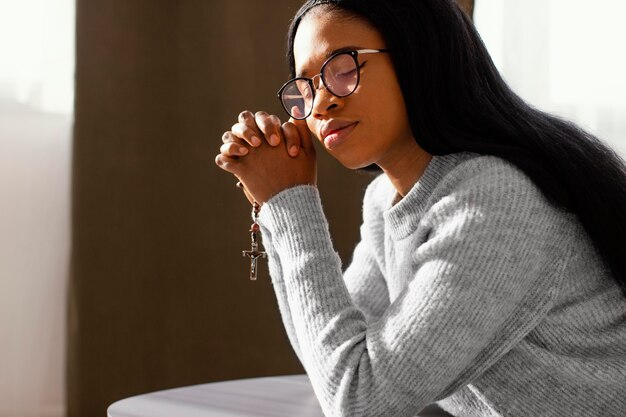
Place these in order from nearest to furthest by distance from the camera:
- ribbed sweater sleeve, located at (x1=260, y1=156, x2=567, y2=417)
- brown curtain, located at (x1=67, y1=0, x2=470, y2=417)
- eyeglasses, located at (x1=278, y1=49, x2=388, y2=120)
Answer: ribbed sweater sleeve, located at (x1=260, y1=156, x2=567, y2=417)
eyeglasses, located at (x1=278, y1=49, x2=388, y2=120)
brown curtain, located at (x1=67, y1=0, x2=470, y2=417)

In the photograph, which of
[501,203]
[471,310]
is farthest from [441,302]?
[501,203]

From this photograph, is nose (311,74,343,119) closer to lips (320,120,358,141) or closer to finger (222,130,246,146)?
lips (320,120,358,141)

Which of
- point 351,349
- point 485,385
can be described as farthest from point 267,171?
point 485,385

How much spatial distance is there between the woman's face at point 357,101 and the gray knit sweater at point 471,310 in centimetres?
7

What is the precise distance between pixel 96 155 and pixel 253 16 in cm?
71

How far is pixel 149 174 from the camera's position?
2910 mm

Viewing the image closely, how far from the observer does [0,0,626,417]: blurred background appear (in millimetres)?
2504

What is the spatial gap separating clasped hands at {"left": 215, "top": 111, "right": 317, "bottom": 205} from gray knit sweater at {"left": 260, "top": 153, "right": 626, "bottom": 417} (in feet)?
0.10

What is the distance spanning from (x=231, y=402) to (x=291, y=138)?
399mm

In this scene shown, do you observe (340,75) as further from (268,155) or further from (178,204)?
(178,204)

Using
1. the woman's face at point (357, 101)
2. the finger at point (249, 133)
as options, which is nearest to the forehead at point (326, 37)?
the woman's face at point (357, 101)

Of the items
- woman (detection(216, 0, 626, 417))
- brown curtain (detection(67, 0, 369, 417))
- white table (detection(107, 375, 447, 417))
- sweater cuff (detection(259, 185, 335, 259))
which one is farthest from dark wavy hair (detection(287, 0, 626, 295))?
brown curtain (detection(67, 0, 369, 417))

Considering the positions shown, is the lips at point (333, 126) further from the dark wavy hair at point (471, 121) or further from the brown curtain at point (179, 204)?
the brown curtain at point (179, 204)

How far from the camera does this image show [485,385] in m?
1.10
